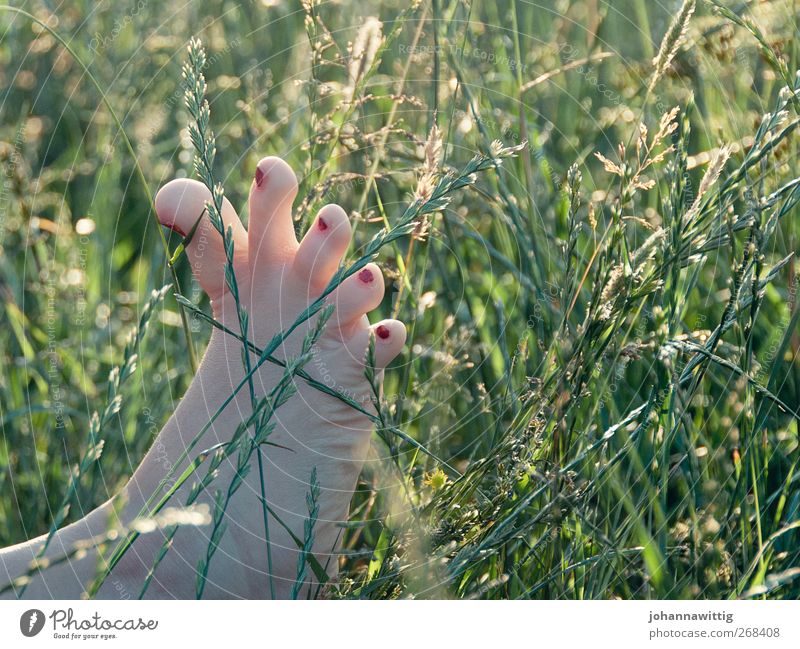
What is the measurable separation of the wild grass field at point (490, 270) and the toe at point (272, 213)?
24 mm

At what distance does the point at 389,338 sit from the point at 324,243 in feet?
0.36

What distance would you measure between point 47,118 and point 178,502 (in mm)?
663

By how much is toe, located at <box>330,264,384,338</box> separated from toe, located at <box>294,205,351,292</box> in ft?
0.08

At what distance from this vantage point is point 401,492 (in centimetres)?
66

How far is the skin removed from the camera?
2.43 ft

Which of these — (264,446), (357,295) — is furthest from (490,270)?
(264,446)

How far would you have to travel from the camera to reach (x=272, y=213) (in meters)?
0.78

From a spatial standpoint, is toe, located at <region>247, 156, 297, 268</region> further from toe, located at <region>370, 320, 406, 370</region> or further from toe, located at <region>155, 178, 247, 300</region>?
toe, located at <region>370, 320, 406, 370</region>

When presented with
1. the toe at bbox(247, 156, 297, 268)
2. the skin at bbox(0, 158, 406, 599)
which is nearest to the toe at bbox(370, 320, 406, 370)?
the skin at bbox(0, 158, 406, 599)
